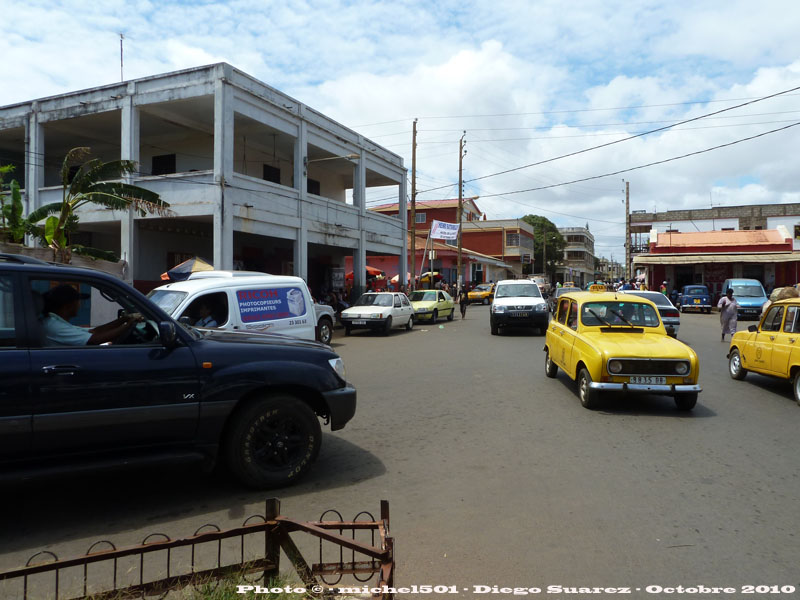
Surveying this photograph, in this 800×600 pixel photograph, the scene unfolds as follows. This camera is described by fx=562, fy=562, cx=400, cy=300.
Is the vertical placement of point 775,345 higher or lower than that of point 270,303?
lower

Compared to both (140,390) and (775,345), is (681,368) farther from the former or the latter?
(140,390)

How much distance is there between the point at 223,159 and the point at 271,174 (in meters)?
7.33

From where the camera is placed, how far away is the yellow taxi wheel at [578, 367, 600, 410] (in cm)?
770

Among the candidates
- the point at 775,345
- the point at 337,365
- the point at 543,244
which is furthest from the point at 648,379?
the point at 543,244

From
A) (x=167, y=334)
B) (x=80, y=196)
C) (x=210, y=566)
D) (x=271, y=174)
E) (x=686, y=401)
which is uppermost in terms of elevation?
(x=271, y=174)

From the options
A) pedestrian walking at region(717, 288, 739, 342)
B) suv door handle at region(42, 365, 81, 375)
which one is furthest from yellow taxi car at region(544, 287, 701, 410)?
pedestrian walking at region(717, 288, 739, 342)

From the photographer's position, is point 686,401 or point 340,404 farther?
point 686,401

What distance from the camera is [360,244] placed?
26359 mm

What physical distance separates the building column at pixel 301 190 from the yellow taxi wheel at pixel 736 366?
14459 mm

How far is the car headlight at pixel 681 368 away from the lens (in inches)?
293

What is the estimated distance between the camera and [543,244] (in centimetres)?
7462

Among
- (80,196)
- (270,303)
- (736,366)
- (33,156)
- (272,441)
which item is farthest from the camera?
(33,156)

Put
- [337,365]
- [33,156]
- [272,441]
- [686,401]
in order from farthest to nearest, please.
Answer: [33,156] < [686,401] < [337,365] < [272,441]

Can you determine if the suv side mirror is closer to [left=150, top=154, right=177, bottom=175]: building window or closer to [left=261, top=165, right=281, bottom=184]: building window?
[left=150, top=154, right=177, bottom=175]: building window
